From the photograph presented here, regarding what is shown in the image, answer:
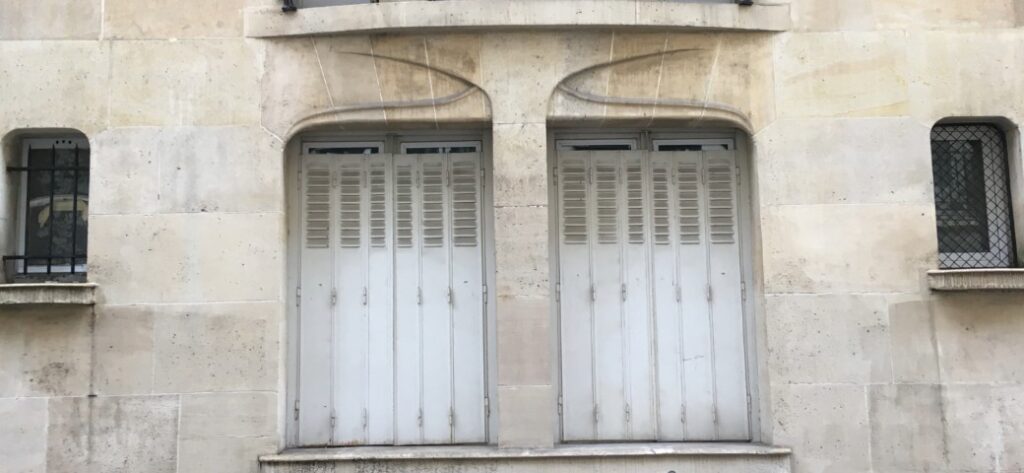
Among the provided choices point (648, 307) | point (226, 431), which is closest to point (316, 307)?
point (226, 431)

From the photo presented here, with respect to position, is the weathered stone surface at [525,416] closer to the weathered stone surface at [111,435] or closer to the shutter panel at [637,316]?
the shutter panel at [637,316]

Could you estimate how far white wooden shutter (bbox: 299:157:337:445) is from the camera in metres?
8.48

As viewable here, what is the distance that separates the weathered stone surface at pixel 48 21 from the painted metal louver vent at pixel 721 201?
6.31 m

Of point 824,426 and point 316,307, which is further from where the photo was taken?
point 316,307

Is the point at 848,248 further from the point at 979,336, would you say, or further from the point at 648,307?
the point at 648,307

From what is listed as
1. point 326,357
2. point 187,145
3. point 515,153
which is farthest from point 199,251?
point 515,153

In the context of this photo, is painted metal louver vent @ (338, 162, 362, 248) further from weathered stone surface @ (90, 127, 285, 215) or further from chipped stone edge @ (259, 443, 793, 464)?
chipped stone edge @ (259, 443, 793, 464)

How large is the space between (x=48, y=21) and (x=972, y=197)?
9.39 m

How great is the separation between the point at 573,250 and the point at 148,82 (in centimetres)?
450

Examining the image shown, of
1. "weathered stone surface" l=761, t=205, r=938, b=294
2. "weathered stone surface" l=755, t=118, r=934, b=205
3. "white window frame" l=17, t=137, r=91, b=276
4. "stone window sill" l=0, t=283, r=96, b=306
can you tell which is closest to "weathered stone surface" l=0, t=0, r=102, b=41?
"white window frame" l=17, t=137, r=91, b=276

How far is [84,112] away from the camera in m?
8.27

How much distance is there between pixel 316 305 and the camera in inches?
337

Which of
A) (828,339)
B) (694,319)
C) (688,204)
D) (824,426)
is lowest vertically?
(824,426)

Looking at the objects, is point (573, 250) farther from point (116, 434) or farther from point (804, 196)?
point (116, 434)
